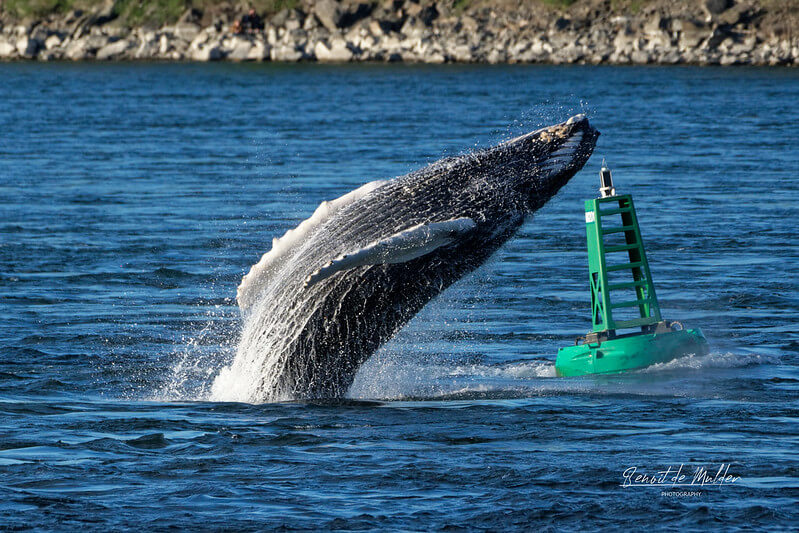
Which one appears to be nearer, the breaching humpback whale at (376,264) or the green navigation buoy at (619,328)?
the breaching humpback whale at (376,264)

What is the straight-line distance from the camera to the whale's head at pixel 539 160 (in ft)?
31.6

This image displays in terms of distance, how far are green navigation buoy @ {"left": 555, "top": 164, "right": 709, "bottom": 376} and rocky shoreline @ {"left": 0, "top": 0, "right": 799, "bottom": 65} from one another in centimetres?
5884

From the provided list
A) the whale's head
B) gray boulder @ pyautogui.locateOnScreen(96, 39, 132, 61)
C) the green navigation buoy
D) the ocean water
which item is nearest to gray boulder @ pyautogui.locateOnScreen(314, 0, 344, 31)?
gray boulder @ pyautogui.locateOnScreen(96, 39, 132, 61)

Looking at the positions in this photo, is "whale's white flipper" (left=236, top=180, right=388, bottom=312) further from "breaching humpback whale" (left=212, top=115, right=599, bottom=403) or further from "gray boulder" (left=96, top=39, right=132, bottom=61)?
"gray boulder" (left=96, top=39, right=132, bottom=61)

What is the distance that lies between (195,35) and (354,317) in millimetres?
79274

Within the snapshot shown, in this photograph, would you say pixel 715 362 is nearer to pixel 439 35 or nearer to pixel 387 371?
pixel 387 371

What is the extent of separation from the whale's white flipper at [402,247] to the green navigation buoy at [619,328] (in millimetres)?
2188

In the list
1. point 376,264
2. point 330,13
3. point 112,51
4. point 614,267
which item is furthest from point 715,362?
point 112,51

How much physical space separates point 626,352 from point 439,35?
6937 centimetres

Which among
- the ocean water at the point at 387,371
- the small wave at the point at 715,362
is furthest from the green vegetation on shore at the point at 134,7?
the small wave at the point at 715,362

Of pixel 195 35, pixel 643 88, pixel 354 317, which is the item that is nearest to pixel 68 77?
pixel 195 35

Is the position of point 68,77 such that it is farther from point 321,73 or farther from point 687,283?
point 687,283

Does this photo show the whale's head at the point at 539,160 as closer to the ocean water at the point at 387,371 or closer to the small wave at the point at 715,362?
the ocean water at the point at 387,371

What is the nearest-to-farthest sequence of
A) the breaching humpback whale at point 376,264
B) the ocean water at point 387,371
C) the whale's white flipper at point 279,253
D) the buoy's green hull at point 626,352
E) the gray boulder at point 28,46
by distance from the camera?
1. the ocean water at point 387,371
2. the breaching humpback whale at point 376,264
3. the whale's white flipper at point 279,253
4. the buoy's green hull at point 626,352
5. the gray boulder at point 28,46
